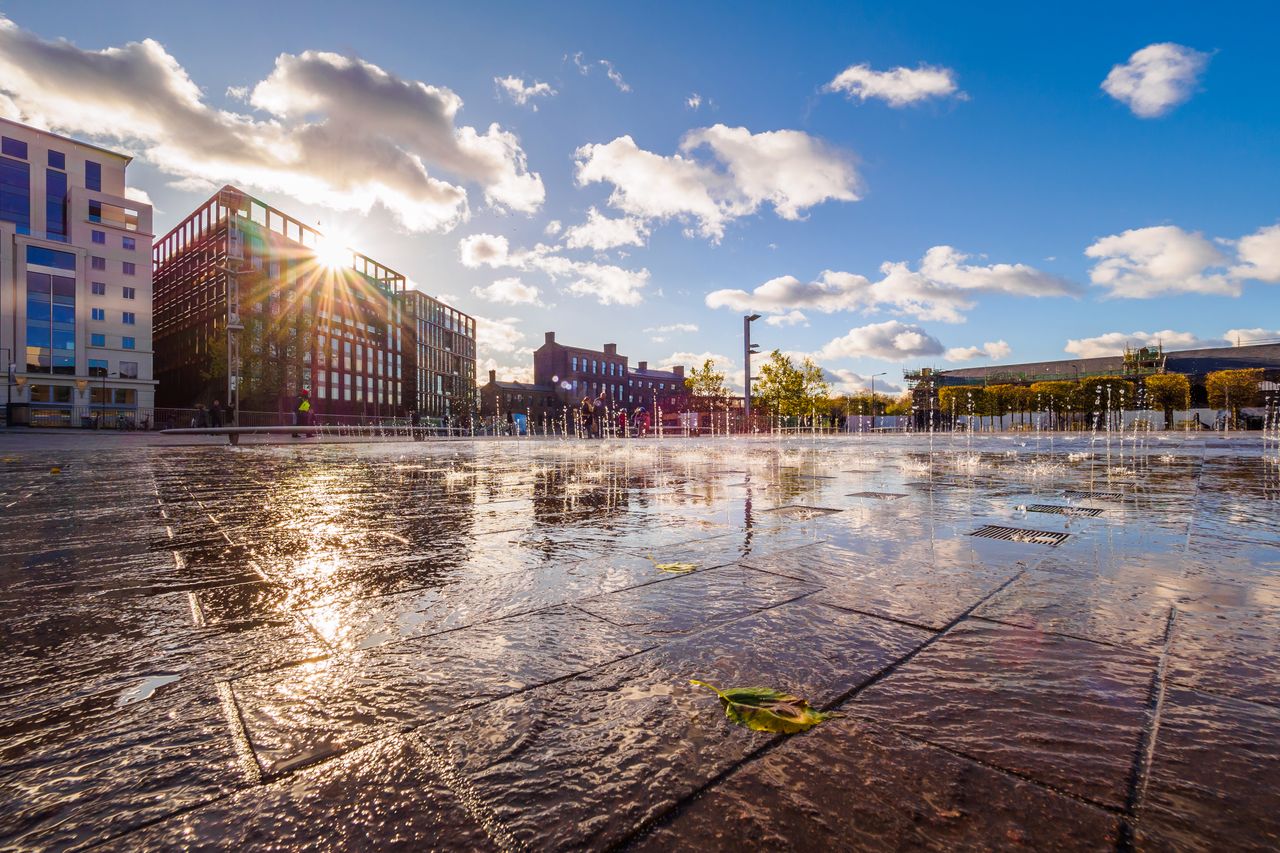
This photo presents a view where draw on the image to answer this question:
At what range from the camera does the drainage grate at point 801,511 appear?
4.26 m

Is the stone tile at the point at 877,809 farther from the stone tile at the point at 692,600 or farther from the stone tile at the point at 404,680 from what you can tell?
the stone tile at the point at 692,600

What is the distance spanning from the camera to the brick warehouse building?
4175 centimetres

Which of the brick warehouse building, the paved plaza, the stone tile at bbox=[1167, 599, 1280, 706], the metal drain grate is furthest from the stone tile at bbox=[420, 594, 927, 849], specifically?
the brick warehouse building

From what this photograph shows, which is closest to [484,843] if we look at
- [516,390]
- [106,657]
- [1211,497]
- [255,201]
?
[106,657]

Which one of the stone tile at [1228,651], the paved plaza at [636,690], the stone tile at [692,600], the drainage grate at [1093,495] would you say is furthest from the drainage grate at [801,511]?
the drainage grate at [1093,495]

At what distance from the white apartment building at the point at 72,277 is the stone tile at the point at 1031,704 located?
44.9 metres

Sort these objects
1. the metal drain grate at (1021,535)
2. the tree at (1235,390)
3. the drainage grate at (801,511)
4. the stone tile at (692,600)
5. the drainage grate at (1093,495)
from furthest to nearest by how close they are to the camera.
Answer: the tree at (1235,390), the drainage grate at (1093,495), the drainage grate at (801,511), the metal drain grate at (1021,535), the stone tile at (692,600)

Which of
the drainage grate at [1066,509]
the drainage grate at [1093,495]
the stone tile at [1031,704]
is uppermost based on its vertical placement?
the drainage grate at [1093,495]

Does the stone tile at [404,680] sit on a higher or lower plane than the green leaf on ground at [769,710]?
lower

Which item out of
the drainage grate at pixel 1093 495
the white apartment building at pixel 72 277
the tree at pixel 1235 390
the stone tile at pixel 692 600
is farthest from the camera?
the tree at pixel 1235 390

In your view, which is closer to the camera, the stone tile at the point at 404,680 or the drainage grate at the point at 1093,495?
the stone tile at the point at 404,680

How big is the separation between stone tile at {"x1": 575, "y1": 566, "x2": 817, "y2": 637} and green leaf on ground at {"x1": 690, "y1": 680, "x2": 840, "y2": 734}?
46cm

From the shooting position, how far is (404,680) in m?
1.59

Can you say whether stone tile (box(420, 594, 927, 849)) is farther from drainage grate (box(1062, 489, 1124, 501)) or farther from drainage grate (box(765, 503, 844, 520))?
drainage grate (box(1062, 489, 1124, 501))
